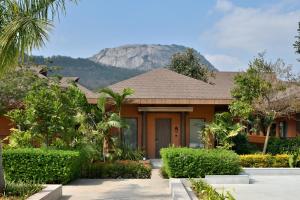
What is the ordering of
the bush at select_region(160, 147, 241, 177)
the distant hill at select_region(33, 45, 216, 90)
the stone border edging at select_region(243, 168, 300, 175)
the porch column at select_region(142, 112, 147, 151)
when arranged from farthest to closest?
the distant hill at select_region(33, 45, 216, 90), the porch column at select_region(142, 112, 147, 151), the stone border edging at select_region(243, 168, 300, 175), the bush at select_region(160, 147, 241, 177)

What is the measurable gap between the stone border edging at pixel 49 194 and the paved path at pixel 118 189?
342 millimetres

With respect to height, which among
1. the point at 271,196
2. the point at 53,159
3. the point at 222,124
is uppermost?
the point at 222,124

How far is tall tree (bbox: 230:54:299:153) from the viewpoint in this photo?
65.0 feet

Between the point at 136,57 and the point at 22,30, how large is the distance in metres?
114

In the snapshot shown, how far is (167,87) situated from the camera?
2373cm

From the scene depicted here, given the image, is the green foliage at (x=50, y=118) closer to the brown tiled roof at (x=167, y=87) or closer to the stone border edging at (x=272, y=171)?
the brown tiled roof at (x=167, y=87)

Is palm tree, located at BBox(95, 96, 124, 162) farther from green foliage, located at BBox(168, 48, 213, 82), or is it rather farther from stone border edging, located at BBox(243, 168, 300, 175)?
green foliage, located at BBox(168, 48, 213, 82)

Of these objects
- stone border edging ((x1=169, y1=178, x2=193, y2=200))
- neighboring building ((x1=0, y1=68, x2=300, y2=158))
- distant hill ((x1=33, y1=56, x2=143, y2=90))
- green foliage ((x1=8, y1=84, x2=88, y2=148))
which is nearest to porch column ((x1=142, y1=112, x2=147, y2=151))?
neighboring building ((x1=0, y1=68, x2=300, y2=158))

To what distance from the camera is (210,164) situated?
1558cm

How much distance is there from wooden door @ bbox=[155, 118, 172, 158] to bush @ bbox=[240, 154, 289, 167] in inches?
224

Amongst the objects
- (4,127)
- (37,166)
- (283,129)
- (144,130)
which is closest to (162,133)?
(144,130)

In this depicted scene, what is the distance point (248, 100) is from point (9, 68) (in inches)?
500

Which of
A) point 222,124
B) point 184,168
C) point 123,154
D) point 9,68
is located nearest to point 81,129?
point 123,154

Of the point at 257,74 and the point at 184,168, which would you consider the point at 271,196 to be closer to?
the point at 184,168
